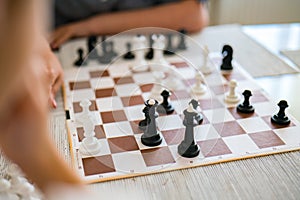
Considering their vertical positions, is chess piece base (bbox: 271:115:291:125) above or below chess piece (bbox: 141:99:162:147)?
below

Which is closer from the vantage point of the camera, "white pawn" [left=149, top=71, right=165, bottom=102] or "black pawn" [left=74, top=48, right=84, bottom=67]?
"white pawn" [left=149, top=71, right=165, bottom=102]

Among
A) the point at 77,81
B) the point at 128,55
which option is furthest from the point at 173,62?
the point at 77,81

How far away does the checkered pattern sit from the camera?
109 centimetres

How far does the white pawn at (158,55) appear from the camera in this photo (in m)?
1.58

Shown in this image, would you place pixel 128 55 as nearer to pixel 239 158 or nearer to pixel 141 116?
pixel 141 116

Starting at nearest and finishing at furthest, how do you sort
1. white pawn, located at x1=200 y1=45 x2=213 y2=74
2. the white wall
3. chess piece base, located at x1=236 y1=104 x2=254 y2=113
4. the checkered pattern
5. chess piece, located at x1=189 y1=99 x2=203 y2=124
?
1. the checkered pattern
2. chess piece, located at x1=189 y1=99 x2=203 y2=124
3. chess piece base, located at x1=236 y1=104 x2=254 y2=113
4. white pawn, located at x1=200 y1=45 x2=213 y2=74
5. the white wall

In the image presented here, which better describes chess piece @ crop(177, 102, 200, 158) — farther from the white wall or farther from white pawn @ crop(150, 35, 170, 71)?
the white wall

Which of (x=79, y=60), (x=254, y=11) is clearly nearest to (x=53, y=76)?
(x=79, y=60)

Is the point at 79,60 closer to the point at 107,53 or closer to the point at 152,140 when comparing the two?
the point at 107,53

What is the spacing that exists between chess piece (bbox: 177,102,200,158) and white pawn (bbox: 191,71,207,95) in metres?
0.31

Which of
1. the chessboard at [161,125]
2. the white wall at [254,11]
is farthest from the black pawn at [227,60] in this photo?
the white wall at [254,11]

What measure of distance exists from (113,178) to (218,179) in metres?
0.25

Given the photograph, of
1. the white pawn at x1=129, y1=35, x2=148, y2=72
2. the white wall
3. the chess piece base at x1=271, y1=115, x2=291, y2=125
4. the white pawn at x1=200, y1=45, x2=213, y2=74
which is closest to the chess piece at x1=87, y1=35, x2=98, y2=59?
the white pawn at x1=129, y1=35, x2=148, y2=72

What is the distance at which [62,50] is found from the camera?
1745mm
